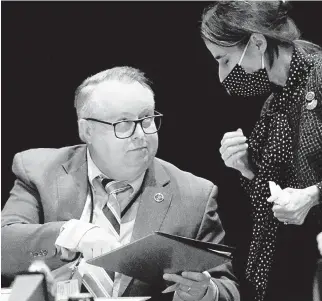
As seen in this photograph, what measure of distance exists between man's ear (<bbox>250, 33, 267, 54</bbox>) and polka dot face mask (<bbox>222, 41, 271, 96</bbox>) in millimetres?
52

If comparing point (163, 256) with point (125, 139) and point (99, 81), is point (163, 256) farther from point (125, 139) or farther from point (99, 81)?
point (99, 81)

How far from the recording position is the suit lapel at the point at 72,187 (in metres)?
2.69

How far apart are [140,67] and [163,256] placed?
4.41 feet

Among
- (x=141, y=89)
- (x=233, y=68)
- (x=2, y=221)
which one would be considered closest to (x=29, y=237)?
(x=2, y=221)

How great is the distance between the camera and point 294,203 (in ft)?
7.16

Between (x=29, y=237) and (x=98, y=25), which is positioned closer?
(x=29, y=237)

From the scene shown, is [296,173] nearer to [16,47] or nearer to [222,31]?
[222,31]

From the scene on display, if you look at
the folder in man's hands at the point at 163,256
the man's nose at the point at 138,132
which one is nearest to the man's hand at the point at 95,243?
the folder in man's hands at the point at 163,256

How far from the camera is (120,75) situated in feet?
9.05

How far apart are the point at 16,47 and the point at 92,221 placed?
1.10 meters

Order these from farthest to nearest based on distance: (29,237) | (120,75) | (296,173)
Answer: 1. (120,75)
2. (29,237)
3. (296,173)

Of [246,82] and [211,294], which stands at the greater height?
[246,82]

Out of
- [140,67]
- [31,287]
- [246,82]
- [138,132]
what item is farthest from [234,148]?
[31,287]

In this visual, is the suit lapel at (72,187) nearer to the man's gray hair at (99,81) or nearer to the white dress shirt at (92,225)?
the white dress shirt at (92,225)
